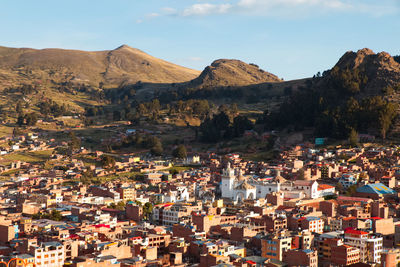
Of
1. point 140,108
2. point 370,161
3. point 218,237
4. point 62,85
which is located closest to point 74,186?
point 218,237

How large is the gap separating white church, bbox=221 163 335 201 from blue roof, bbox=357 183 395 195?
264 centimetres

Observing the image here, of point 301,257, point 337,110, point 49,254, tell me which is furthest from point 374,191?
point 49,254

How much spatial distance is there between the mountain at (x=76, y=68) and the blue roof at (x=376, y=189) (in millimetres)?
104847

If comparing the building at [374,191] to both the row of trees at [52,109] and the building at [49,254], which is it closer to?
the building at [49,254]

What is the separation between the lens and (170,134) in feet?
285

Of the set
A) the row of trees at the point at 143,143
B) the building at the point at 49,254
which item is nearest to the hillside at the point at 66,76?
the row of trees at the point at 143,143

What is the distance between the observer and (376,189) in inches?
1932

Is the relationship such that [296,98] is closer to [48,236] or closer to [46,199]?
[46,199]

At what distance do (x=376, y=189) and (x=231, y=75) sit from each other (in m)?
93.8

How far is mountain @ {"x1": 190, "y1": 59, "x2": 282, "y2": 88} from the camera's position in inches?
5234

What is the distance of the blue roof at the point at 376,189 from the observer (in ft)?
160

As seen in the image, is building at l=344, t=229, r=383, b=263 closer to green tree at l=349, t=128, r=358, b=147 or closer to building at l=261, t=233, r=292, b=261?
building at l=261, t=233, r=292, b=261

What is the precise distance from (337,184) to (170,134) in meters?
37.9

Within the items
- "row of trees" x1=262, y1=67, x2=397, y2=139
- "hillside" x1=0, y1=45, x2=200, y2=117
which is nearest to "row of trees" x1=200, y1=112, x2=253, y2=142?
"row of trees" x1=262, y1=67, x2=397, y2=139
